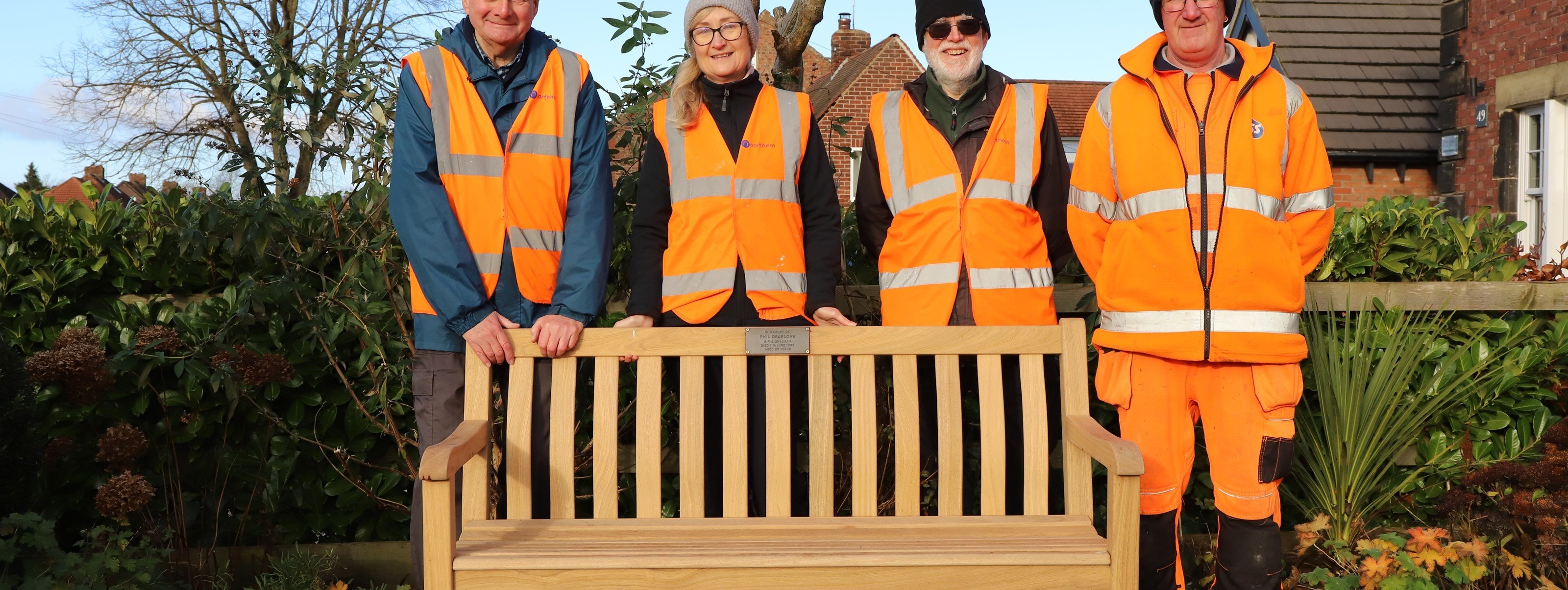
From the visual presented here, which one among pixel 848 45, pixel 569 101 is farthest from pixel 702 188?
pixel 848 45

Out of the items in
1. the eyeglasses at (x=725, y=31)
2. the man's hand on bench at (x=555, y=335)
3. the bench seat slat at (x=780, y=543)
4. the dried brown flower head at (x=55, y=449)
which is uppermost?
the eyeglasses at (x=725, y=31)

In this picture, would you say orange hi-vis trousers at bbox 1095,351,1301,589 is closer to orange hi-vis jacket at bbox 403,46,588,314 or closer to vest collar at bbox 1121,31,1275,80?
vest collar at bbox 1121,31,1275,80

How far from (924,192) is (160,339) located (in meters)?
2.58

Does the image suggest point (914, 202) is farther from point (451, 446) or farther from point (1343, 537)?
point (1343, 537)

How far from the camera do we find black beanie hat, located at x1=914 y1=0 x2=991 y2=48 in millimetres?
3432

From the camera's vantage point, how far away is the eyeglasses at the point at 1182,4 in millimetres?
3061

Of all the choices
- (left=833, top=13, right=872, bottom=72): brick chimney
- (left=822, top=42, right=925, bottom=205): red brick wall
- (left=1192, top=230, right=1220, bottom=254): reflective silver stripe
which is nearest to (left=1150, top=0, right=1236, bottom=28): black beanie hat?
(left=1192, top=230, right=1220, bottom=254): reflective silver stripe

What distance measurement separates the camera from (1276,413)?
304cm

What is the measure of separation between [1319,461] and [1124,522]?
2087mm

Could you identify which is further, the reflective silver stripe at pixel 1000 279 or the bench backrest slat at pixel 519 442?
the reflective silver stripe at pixel 1000 279

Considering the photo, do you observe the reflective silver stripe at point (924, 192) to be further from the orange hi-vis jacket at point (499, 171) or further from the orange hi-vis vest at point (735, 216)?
the orange hi-vis jacket at point (499, 171)

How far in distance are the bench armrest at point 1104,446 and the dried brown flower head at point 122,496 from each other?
111 inches

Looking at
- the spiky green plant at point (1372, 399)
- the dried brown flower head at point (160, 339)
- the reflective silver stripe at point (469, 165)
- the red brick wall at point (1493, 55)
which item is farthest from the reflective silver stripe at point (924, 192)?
the red brick wall at point (1493, 55)

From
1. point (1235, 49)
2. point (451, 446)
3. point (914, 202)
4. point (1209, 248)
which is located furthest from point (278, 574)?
point (1235, 49)
